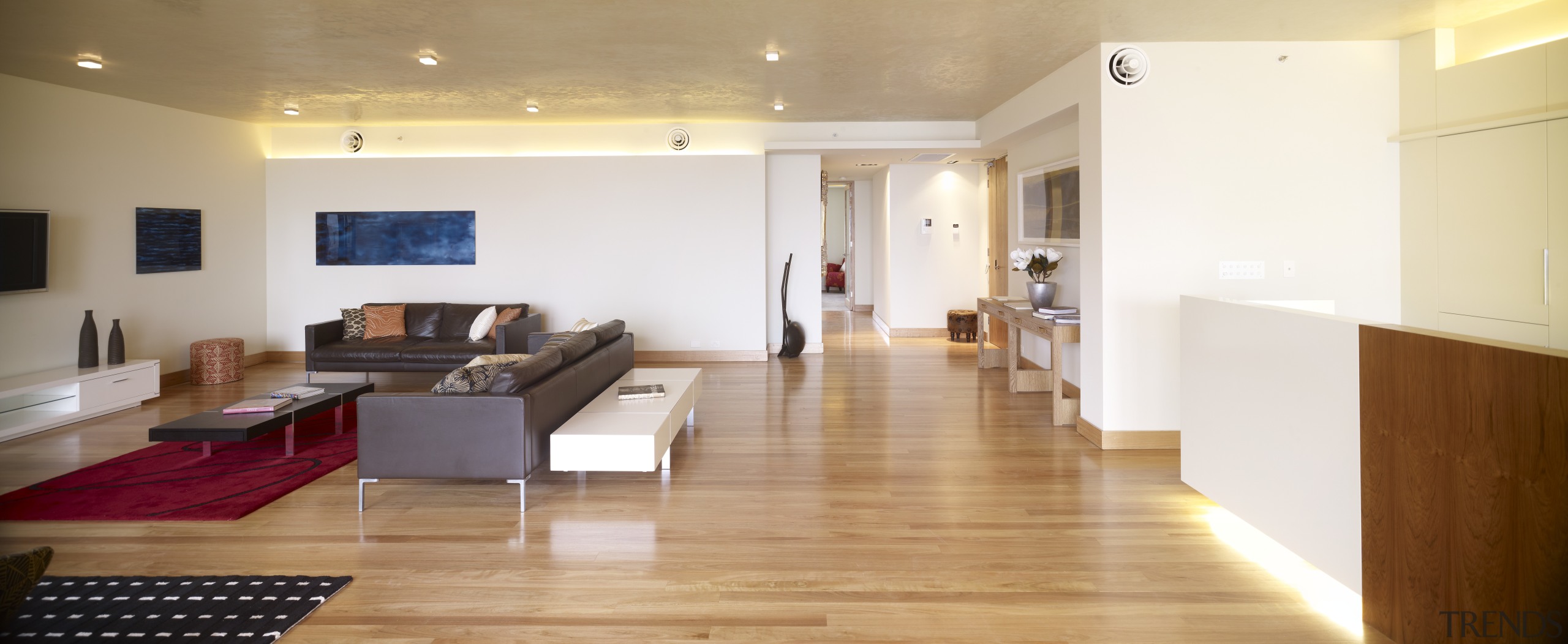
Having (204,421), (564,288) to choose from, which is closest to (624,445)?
(204,421)

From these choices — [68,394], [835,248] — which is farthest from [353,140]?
[835,248]

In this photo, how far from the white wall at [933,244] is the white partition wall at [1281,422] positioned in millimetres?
7018

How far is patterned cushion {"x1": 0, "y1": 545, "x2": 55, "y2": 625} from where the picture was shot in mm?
1632

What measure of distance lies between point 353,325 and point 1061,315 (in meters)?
6.62

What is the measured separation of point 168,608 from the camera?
9.50 feet

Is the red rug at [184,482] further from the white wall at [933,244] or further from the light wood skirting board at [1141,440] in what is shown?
the white wall at [933,244]

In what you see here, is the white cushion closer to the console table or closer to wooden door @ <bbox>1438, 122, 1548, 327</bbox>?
the console table

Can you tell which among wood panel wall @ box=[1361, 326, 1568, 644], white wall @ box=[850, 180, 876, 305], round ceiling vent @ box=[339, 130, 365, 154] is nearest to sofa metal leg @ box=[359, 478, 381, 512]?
wood panel wall @ box=[1361, 326, 1568, 644]

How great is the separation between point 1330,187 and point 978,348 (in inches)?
156

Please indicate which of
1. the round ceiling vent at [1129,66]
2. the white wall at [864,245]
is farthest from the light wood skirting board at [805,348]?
the round ceiling vent at [1129,66]

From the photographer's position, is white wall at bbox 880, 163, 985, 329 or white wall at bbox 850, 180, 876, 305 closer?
white wall at bbox 880, 163, 985, 329

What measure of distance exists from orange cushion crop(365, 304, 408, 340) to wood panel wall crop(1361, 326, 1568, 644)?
8013 millimetres

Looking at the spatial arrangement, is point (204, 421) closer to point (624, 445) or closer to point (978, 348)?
point (624, 445)

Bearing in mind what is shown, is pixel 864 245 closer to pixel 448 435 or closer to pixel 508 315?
pixel 508 315
